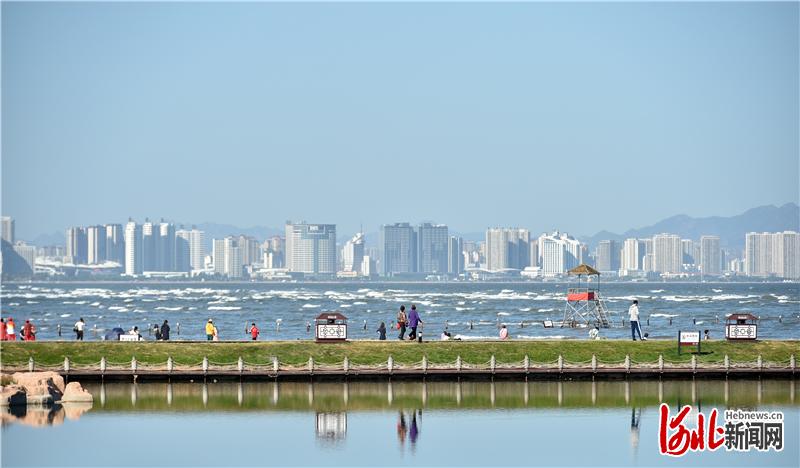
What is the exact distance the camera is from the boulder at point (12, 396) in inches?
1688

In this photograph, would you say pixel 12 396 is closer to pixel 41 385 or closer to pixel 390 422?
pixel 41 385

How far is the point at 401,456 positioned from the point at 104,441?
8.69 meters

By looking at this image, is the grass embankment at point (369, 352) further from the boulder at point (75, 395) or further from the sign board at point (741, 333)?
the boulder at point (75, 395)

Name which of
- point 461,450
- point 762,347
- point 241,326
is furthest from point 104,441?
point 241,326

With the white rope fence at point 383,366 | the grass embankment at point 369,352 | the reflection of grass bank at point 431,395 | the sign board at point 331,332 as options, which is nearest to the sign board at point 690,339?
the grass embankment at point 369,352

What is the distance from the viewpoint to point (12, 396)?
4312 cm

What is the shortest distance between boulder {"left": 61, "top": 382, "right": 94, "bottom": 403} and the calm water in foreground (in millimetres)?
470

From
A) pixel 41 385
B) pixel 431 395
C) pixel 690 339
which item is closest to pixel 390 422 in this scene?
pixel 431 395

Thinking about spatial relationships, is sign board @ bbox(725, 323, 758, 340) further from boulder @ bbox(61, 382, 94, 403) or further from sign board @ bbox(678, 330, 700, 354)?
boulder @ bbox(61, 382, 94, 403)

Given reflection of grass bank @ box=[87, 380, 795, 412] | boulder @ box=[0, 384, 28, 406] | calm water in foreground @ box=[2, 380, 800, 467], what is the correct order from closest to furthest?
calm water in foreground @ box=[2, 380, 800, 467] → boulder @ box=[0, 384, 28, 406] → reflection of grass bank @ box=[87, 380, 795, 412]

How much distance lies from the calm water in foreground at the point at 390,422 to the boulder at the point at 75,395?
47cm

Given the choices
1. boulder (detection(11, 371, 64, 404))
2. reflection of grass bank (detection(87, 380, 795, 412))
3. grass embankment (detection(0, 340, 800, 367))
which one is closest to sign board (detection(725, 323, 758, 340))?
grass embankment (detection(0, 340, 800, 367))

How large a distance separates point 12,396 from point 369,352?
15.3 meters

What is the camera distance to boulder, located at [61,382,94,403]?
44250 millimetres
